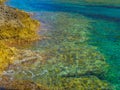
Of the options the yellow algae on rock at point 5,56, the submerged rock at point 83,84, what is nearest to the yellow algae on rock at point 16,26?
the yellow algae on rock at point 5,56

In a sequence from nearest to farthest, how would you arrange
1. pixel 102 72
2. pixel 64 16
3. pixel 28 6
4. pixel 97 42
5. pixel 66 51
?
pixel 102 72 → pixel 66 51 → pixel 97 42 → pixel 64 16 → pixel 28 6

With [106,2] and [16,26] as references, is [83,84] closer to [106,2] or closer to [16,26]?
[16,26]

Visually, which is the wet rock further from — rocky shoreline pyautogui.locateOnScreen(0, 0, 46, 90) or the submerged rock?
the submerged rock

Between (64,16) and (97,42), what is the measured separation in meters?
15.0

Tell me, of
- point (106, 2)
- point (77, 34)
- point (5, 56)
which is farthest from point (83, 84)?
point (106, 2)

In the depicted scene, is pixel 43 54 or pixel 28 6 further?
pixel 28 6

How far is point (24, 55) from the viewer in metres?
27.4

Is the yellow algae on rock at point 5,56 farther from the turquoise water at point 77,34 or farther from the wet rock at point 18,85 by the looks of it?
the turquoise water at point 77,34

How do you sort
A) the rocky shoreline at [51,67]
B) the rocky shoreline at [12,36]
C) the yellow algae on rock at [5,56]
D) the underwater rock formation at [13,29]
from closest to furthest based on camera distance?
the rocky shoreline at [12,36]
the rocky shoreline at [51,67]
the yellow algae on rock at [5,56]
the underwater rock formation at [13,29]

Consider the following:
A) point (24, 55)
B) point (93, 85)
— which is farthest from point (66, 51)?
point (93, 85)

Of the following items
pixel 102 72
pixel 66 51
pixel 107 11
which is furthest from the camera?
pixel 107 11

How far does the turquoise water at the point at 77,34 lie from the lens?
83.6ft

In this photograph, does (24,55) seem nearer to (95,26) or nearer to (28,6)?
(95,26)

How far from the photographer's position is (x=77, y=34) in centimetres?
3581
